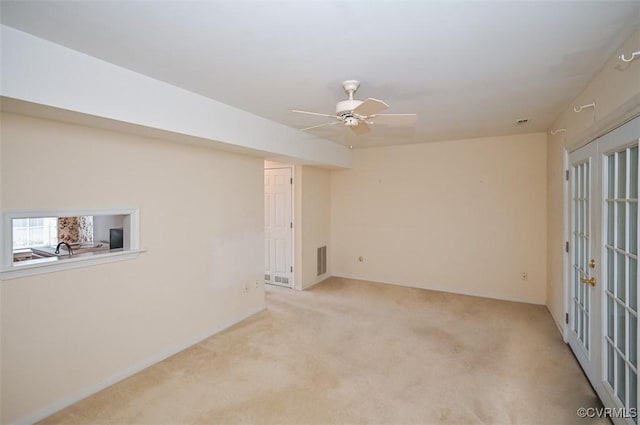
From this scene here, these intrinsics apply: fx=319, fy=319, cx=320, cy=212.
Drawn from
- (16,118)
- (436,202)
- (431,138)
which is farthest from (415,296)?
(16,118)

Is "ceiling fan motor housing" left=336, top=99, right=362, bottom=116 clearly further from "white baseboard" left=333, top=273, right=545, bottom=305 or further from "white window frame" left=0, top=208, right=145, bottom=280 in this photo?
"white baseboard" left=333, top=273, right=545, bottom=305

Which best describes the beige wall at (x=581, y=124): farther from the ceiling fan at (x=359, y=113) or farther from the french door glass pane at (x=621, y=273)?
the ceiling fan at (x=359, y=113)

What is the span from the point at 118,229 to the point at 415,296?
13.6ft

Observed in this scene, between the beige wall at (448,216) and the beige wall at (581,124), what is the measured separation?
31 cm

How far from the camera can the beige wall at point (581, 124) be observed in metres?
1.90

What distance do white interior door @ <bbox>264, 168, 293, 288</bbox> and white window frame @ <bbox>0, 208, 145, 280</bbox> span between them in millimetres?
2814

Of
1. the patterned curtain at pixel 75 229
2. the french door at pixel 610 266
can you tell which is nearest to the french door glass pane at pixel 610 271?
the french door at pixel 610 266

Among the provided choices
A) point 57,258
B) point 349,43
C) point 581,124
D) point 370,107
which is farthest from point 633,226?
point 57,258

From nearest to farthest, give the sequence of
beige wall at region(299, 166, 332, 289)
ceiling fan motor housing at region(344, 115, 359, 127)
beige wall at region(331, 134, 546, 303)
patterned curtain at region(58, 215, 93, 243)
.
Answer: ceiling fan motor housing at region(344, 115, 359, 127) < patterned curtain at region(58, 215, 93, 243) < beige wall at region(331, 134, 546, 303) < beige wall at region(299, 166, 332, 289)

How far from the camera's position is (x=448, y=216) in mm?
5258

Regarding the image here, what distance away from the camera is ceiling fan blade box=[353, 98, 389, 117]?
83.8 inches

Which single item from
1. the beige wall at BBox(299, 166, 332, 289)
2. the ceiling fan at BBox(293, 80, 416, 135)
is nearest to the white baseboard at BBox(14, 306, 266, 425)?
the beige wall at BBox(299, 166, 332, 289)

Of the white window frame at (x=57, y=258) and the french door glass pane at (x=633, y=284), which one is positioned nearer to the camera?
the french door glass pane at (x=633, y=284)

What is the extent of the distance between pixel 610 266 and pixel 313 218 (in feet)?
13.5
